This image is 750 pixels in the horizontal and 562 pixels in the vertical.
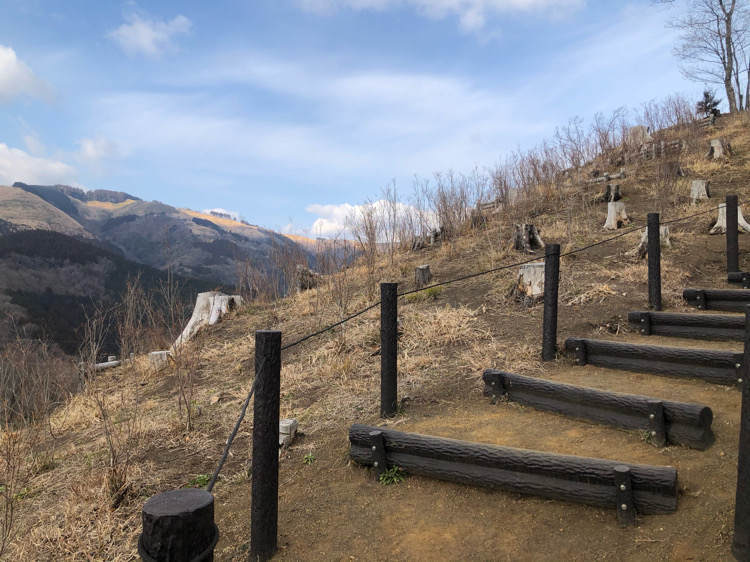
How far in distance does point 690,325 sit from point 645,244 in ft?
10.6

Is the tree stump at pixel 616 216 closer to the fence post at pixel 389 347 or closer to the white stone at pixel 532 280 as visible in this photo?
the white stone at pixel 532 280

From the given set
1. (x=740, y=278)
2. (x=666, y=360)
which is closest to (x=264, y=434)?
(x=666, y=360)

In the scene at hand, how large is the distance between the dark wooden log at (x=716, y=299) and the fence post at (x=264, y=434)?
18.2 feet

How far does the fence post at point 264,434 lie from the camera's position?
8.38ft

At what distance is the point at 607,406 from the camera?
3.38 meters

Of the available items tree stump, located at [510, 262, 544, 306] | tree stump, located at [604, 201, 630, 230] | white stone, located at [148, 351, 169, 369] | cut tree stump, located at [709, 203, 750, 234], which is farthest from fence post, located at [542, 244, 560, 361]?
white stone, located at [148, 351, 169, 369]

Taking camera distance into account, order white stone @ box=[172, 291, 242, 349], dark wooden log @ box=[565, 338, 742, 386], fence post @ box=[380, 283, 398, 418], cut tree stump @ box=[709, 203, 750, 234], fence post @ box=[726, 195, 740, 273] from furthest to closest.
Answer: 1. white stone @ box=[172, 291, 242, 349]
2. cut tree stump @ box=[709, 203, 750, 234]
3. fence post @ box=[726, 195, 740, 273]
4. fence post @ box=[380, 283, 398, 418]
5. dark wooden log @ box=[565, 338, 742, 386]

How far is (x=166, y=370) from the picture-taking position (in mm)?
8500

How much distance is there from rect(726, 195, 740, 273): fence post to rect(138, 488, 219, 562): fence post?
7.50m

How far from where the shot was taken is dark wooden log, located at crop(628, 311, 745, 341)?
15.4ft

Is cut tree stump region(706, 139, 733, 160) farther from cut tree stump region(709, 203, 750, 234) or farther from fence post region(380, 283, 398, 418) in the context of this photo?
fence post region(380, 283, 398, 418)

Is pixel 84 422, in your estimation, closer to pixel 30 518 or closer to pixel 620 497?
pixel 30 518

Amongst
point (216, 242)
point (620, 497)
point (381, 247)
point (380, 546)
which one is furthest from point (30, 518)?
point (216, 242)

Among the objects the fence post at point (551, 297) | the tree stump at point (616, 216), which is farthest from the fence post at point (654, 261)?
the tree stump at point (616, 216)
